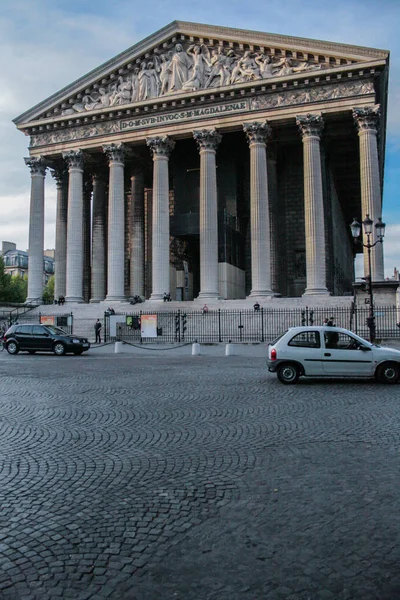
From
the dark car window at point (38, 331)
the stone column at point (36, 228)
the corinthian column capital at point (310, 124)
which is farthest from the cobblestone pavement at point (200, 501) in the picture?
the stone column at point (36, 228)

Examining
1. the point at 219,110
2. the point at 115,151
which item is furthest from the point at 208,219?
the point at 115,151

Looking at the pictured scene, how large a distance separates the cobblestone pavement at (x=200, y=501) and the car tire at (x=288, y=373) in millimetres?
2922

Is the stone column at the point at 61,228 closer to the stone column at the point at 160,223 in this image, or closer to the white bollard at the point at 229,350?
the stone column at the point at 160,223

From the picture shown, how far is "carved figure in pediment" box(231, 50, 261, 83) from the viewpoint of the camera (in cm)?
3572

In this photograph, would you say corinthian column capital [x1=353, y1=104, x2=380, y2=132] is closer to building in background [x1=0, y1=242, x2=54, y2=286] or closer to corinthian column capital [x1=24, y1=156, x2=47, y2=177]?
→ corinthian column capital [x1=24, y1=156, x2=47, y2=177]

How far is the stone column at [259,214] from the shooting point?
3453 centimetres

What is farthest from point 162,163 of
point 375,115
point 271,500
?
point 271,500

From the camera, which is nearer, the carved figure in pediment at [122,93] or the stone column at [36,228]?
the carved figure in pediment at [122,93]

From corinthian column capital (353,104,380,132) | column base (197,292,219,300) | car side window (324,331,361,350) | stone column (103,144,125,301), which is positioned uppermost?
corinthian column capital (353,104,380,132)

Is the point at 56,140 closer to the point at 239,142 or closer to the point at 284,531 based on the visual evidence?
the point at 239,142

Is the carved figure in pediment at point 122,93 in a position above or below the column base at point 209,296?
above

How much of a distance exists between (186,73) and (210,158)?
23.7ft

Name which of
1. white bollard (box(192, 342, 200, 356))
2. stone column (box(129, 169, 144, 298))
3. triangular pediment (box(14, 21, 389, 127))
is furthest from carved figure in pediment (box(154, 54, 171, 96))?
white bollard (box(192, 342, 200, 356))

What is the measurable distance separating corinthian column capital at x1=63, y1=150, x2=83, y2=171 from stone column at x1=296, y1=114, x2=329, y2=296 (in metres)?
17.4
